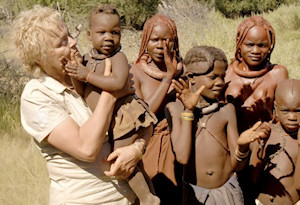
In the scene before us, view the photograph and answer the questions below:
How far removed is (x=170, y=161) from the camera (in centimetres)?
331

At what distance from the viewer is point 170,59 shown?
3.38 meters

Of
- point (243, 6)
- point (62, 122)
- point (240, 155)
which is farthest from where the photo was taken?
point (243, 6)

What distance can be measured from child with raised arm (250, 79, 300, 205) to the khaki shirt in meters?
1.11

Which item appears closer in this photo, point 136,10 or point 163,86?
point 163,86

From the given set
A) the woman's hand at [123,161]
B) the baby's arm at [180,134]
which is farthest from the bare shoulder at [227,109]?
the woman's hand at [123,161]

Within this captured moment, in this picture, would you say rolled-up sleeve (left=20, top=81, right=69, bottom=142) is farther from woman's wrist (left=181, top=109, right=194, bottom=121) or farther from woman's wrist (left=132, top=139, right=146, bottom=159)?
woman's wrist (left=181, top=109, right=194, bottom=121)

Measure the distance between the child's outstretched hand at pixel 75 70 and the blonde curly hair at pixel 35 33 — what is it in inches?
6.0

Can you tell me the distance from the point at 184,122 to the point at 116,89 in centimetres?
62

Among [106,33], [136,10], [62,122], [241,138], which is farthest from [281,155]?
[136,10]

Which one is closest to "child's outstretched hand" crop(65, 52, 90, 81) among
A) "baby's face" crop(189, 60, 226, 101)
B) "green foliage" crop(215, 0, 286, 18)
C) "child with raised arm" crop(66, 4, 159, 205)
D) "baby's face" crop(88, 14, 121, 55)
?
"child with raised arm" crop(66, 4, 159, 205)

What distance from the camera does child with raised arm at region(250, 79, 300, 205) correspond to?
112 inches

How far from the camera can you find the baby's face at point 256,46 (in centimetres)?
339

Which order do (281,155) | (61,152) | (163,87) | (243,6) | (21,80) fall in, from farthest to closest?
(243,6), (21,80), (163,87), (281,155), (61,152)

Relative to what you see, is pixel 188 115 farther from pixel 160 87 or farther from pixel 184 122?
pixel 160 87
